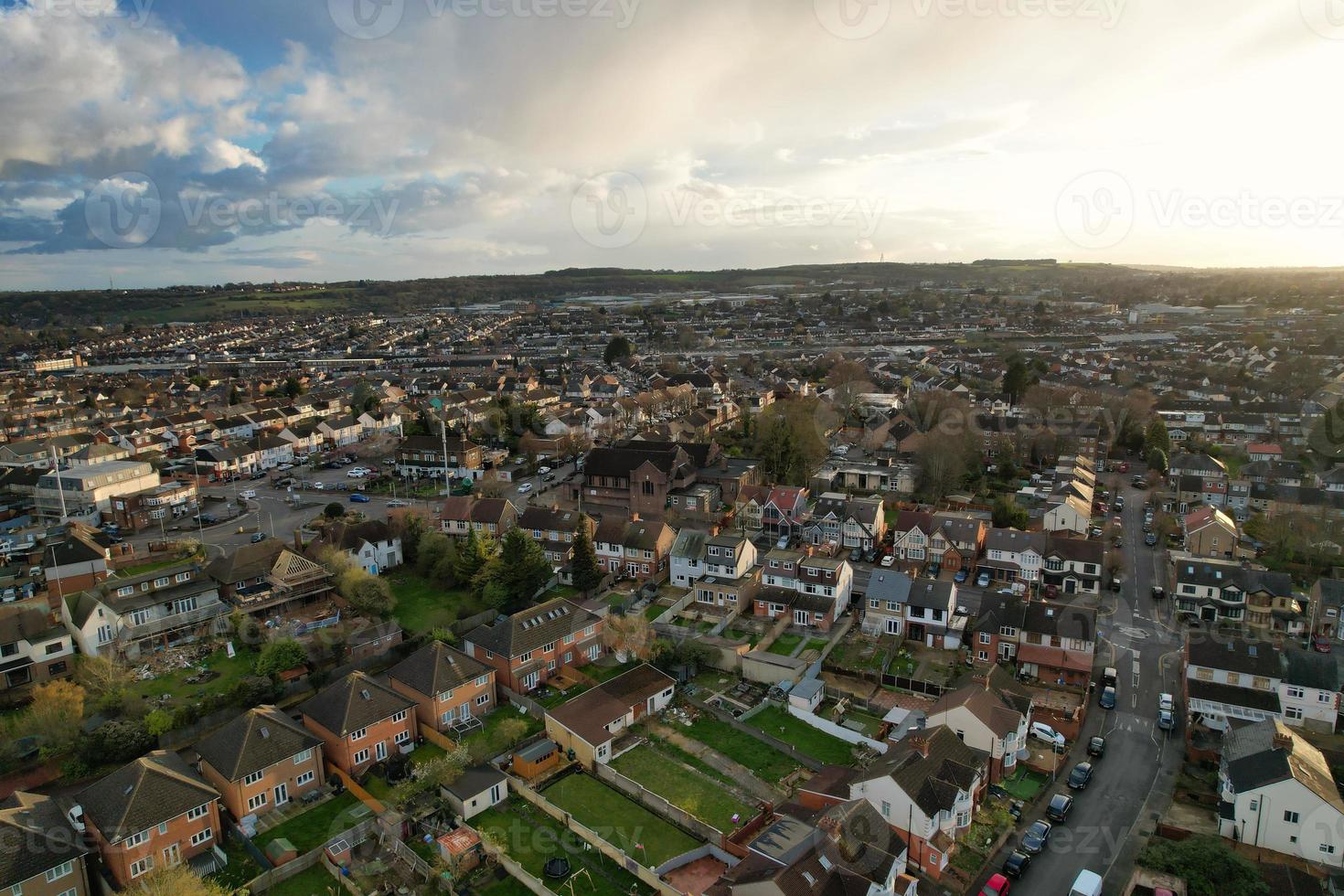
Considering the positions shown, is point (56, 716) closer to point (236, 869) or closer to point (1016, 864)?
point (236, 869)

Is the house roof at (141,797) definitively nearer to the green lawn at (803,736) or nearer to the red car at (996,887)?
the green lawn at (803,736)

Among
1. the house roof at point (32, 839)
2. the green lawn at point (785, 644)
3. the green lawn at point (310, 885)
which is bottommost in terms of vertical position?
the green lawn at point (310, 885)

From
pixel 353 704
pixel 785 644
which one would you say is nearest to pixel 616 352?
pixel 785 644

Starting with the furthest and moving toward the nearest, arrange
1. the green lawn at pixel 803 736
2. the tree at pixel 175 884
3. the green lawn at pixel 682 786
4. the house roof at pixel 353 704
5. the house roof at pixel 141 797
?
the green lawn at pixel 803 736 < the house roof at pixel 353 704 < the green lawn at pixel 682 786 < the house roof at pixel 141 797 < the tree at pixel 175 884

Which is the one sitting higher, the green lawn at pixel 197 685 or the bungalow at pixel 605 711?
the bungalow at pixel 605 711

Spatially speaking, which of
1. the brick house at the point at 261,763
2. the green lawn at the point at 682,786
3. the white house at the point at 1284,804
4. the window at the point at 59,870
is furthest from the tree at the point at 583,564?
the white house at the point at 1284,804

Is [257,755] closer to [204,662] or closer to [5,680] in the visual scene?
[204,662]

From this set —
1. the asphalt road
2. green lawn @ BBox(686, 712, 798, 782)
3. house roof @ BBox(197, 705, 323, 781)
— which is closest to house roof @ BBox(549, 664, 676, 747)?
green lawn @ BBox(686, 712, 798, 782)

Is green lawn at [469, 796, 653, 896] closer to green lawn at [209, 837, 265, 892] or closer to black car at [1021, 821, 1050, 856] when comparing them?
green lawn at [209, 837, 265, 892]
